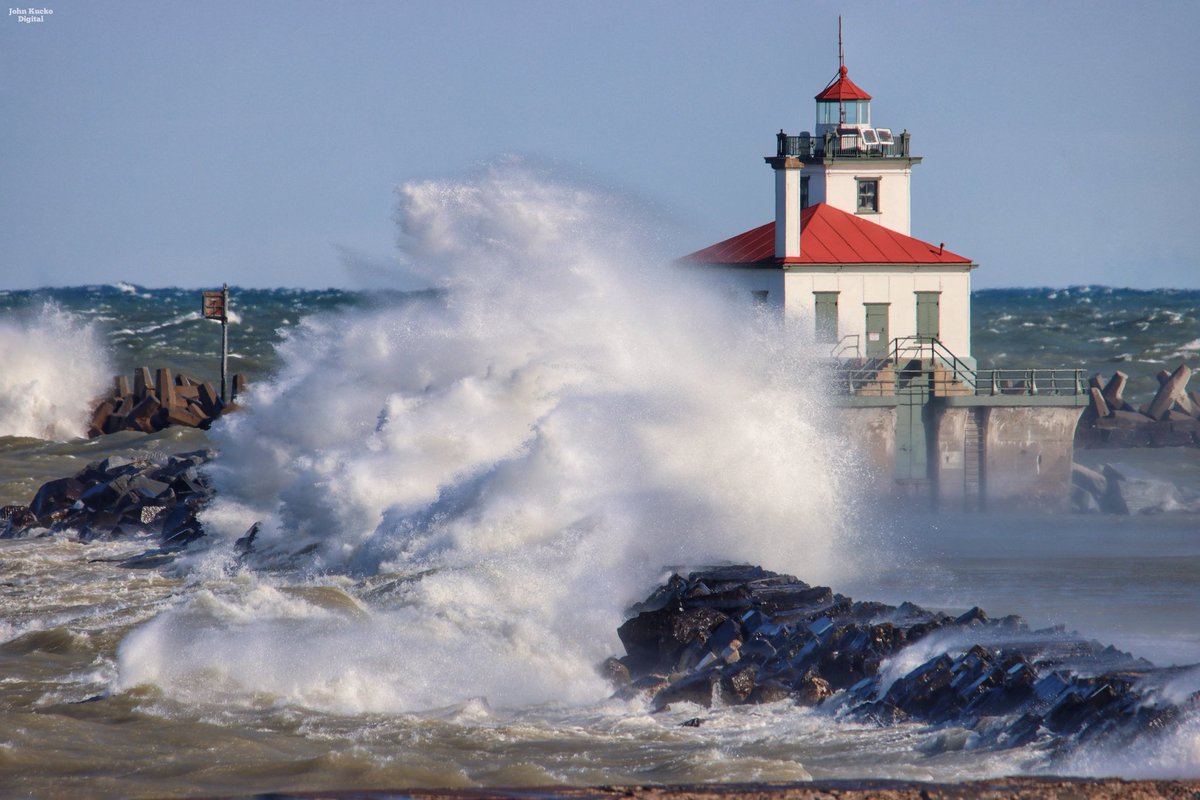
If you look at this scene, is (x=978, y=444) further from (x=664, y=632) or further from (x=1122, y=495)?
(x=664, y=632)

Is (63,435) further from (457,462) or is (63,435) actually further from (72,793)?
(72,793)

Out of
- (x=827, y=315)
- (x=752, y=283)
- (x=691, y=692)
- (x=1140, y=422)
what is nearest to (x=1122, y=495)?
(x=827, y=315)

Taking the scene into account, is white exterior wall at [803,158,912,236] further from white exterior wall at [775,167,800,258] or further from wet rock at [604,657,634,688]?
wet rock at [604,657,634,688]

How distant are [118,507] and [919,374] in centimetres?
1227

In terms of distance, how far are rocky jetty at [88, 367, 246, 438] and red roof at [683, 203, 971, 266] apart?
9.96 m

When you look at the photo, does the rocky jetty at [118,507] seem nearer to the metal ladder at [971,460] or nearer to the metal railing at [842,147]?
the metal ladder at [971,460]

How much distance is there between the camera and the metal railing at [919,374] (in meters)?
22.0

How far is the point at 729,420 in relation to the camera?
14.5 m

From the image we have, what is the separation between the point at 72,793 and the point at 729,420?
9.14 meters

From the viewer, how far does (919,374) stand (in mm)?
22656

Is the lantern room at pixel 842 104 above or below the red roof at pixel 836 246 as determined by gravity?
above

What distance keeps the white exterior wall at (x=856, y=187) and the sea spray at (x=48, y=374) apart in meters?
15.8

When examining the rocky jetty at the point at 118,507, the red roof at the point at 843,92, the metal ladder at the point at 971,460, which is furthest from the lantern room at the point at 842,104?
the rocky jetty at the point at 118,507

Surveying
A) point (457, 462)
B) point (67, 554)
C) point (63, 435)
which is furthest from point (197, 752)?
point (63, 435)
